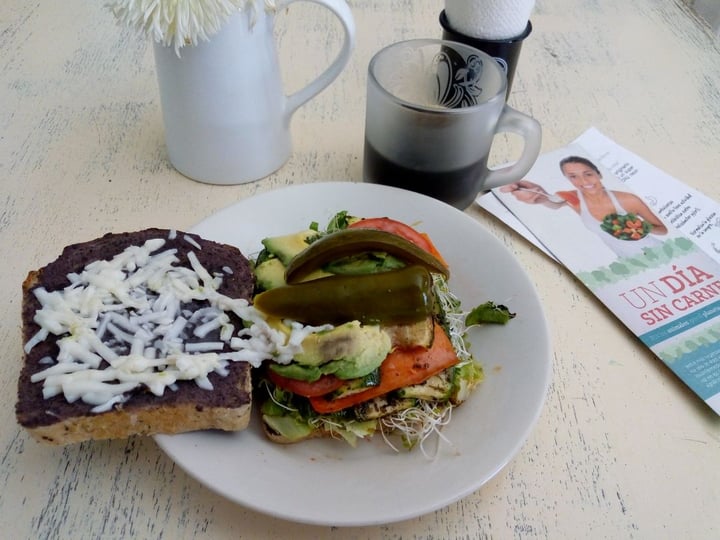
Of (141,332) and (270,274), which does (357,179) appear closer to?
(270,274)

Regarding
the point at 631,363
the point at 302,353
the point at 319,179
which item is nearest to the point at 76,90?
the point at 319,179

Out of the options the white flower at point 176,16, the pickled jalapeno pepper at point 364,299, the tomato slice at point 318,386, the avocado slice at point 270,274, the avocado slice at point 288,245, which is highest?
the white flower at point 176,16

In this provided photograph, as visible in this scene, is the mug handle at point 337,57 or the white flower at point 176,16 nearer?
the white flower at point 176,16

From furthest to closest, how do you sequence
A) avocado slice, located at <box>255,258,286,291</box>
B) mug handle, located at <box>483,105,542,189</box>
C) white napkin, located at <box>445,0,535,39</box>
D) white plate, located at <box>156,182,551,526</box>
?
white napkin, located at <box>445,0,535,39</box> → mug handle, located at <box>483,105,542,189</box> → avocado slice, located at <box>255,258,286,291</box> → white plate, located at <box>156,182,551,526</box>

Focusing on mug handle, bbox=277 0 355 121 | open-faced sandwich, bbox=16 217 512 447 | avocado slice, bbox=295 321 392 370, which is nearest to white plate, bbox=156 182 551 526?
open-faced sandwich, bbox=16 217 512 447

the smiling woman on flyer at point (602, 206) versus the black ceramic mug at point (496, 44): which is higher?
the black ceramic mug at point (496, 44)

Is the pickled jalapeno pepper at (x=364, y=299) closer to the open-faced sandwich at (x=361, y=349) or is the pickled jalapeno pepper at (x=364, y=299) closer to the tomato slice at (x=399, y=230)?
the open-faced sandwich at (x=361, y=349)

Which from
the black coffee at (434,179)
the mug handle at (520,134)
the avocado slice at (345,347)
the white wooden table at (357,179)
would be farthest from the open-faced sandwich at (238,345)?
the mug handle at (520,134)

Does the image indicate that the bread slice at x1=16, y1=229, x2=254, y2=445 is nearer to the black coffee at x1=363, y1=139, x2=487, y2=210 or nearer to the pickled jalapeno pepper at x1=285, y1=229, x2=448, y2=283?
the pickled jalapeno pepper at x1=285, y1=229, x2=448, y2=283
